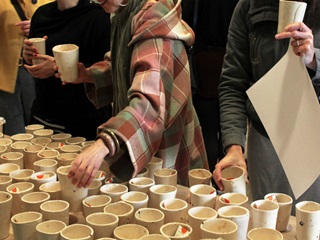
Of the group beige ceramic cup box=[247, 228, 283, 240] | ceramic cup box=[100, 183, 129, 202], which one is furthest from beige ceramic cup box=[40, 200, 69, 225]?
beige ceramic cup box=[247, 228, 283, 240]

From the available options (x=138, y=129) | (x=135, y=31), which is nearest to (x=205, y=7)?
(x=135, y=31)

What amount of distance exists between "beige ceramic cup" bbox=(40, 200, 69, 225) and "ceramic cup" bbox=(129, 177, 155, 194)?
21 centimetres

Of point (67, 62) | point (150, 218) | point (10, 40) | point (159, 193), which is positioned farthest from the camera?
point (10, 40)

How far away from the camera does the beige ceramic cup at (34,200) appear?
1438 millimetres

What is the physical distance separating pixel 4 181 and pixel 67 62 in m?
0.60

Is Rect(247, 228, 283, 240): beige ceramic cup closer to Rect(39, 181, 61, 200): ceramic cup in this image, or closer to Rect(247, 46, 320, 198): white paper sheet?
Rect(247, 46, 320, 198): white paper sheet

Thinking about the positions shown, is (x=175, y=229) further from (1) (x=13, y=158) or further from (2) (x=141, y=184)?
(1) (x=13, y=158)

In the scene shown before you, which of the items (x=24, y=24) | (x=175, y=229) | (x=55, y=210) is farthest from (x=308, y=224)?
(x=24, y=24)

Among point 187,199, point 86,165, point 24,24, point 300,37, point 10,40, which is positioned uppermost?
point 300,37

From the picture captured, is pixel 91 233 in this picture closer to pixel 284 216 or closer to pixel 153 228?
pixel 153 228

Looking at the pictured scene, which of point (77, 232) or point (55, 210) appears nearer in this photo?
point (77, 232)

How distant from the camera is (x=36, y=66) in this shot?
7.41ft

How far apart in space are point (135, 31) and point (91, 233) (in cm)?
74

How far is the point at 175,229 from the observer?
130 cm
